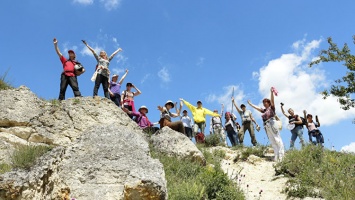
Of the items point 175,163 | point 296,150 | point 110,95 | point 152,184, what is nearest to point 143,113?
point 110,95

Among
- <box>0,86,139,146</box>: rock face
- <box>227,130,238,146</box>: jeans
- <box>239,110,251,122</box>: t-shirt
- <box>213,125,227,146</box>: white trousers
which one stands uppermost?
<box>239,110,251,122</box>: t-shirt

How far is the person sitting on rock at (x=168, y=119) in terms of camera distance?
12.4 metres

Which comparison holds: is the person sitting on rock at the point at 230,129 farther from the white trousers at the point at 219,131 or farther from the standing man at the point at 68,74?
the standing man at the point at 68,74

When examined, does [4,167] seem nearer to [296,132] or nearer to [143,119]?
[143,119]

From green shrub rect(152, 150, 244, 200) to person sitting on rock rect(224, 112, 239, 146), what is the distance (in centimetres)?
467

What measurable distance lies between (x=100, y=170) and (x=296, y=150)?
239 inches

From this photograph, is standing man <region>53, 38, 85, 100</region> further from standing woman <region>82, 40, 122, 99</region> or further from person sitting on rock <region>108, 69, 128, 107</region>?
person sitting on rock <region>108, 69, 128, 107</region>

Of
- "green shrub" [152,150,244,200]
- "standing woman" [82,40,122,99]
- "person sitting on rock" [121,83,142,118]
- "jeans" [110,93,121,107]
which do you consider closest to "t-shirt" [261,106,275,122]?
"green shrub" [152,150,244,200]

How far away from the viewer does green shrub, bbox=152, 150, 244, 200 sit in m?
6.81

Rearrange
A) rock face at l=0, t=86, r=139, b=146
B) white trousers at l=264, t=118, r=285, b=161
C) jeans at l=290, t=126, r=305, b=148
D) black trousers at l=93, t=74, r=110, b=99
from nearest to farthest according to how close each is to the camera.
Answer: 1. rock face at l=0, t=86, r=139, b=146
2. white trousers at l=264, t=118, r=285, b=161
3. black trousers at l=93, t=74, r=110, b=99
4. jeans at l=290, t=126, r=305, b=148

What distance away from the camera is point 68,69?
36.0 ft

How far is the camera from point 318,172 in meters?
8.77

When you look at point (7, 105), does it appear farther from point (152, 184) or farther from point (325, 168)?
point (325, 168)

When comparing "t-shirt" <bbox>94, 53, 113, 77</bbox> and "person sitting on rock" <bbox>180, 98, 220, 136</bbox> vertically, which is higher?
"t-shirt" <bbox>94, 53, 113, 77</bbox>
